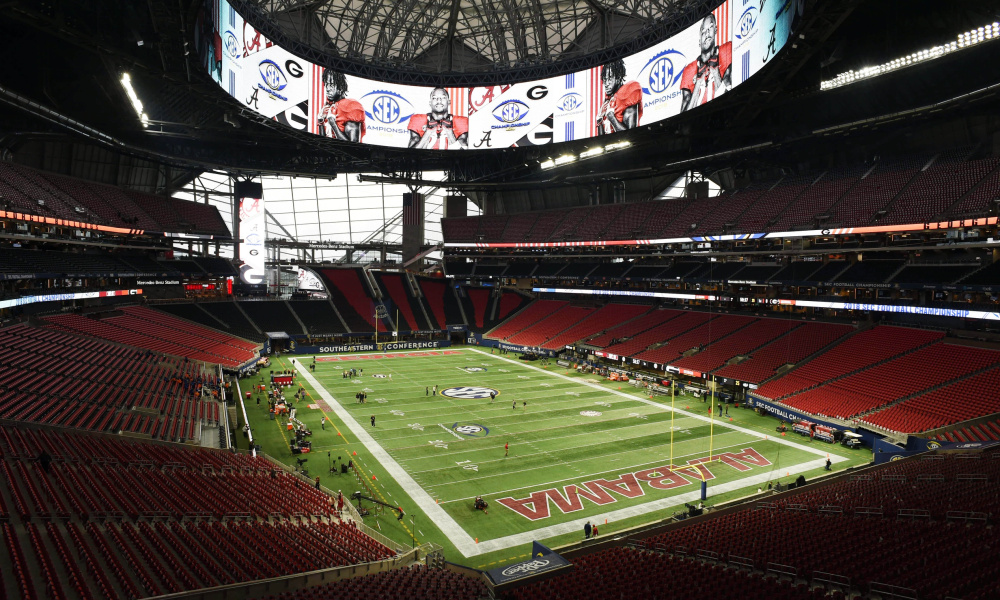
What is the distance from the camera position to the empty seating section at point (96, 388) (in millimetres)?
22625

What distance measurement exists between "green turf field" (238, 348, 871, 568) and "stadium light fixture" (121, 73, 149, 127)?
23.2 meters

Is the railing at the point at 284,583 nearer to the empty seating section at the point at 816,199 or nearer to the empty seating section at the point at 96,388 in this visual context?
the empty seating section at the point at 96,388

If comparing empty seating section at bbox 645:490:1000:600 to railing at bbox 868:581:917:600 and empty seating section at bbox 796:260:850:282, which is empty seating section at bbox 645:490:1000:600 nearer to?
railing at bbox 868:581:917:600

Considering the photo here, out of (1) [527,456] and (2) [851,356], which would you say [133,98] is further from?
(2) [851,356]

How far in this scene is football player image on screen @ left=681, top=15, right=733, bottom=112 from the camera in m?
39.3

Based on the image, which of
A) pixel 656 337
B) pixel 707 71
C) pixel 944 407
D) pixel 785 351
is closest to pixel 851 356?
pixel 785 351

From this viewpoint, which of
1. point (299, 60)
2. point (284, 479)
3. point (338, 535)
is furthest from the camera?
point (299, 60)

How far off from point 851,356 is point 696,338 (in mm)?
12049

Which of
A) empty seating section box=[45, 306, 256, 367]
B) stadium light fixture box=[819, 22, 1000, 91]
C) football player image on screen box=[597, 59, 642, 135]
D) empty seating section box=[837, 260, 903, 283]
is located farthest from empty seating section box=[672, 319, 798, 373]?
empty seating section box=[45, 306, 256, 367]

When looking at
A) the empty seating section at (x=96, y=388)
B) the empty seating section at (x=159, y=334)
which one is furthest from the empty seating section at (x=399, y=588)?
the empty seating section at (x=159, y=334)

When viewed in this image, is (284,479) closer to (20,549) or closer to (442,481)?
(442,481)

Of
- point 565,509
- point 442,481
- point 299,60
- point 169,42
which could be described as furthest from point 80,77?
point 565,509

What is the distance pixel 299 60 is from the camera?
1941 inches

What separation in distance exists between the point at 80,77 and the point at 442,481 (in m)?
36.5
